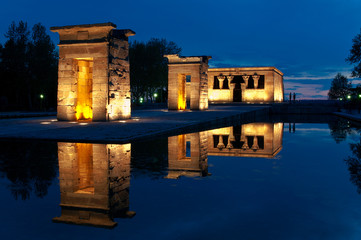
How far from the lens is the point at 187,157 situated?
7695 millimetres

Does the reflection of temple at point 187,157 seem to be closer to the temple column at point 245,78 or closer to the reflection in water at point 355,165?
the reflection in water at point 355,165

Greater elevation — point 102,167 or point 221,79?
point 221,79

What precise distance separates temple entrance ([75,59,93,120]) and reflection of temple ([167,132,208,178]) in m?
8.49

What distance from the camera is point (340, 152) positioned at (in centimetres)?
888

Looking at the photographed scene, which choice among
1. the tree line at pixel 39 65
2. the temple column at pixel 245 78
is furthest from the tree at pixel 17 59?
the temple column at pixel 245 78

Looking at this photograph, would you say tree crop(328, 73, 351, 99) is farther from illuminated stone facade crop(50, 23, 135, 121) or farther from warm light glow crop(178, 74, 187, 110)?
illuminated stone facade crop(50, 23, 135, 121)

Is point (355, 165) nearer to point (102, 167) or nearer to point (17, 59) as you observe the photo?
point (102, 167)

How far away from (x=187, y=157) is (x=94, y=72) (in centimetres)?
1021

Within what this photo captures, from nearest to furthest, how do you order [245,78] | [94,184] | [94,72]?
[94,184], [94,72], [245,78]

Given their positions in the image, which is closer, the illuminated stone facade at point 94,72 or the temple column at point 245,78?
the illuminated stone facade at point 94,72

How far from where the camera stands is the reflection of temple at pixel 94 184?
3848 millimetres

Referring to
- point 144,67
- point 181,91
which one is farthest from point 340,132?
point 144,67

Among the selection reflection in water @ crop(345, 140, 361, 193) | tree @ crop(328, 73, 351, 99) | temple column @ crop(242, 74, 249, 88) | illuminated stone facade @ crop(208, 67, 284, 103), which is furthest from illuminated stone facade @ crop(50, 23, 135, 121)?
tree @ crop(328, 73, 351, 99)

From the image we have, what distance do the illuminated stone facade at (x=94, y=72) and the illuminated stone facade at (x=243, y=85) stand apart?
31.7 metres
